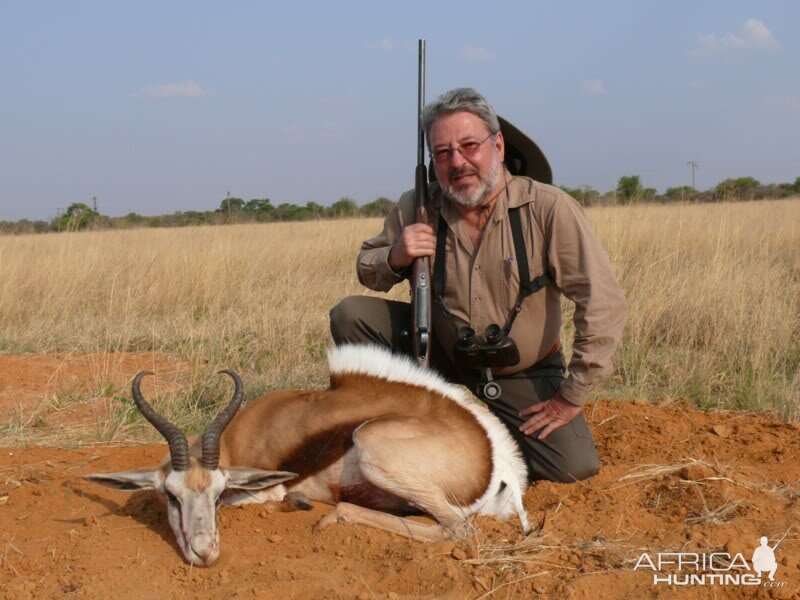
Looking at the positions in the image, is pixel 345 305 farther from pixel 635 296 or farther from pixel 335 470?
pixel 635 296

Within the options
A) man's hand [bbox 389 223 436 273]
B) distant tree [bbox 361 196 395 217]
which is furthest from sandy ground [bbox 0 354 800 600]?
distant tree [bbox 361 196 395 217]

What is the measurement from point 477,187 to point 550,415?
1296 millimetres

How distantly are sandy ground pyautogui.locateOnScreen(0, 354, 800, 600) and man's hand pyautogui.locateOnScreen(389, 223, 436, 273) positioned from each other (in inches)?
56.2

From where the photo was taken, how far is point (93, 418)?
Result: 5.80m

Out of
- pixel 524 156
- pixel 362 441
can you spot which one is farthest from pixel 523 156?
pixel 362 441

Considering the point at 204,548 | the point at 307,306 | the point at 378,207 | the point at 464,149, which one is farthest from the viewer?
the point at 378,207

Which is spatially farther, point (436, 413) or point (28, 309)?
point (28, 309)

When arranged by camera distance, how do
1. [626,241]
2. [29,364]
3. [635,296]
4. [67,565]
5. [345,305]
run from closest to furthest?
1. [67,565]
2. [345,305]
3. [29,364]
4. [635,296]
5. [626,241]

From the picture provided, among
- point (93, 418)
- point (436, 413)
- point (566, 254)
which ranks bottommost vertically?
point (93, 418)

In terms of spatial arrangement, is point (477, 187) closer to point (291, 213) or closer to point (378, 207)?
point (378, 207)

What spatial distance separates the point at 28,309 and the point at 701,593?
8596 millimetres

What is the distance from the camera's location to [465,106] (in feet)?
15.3

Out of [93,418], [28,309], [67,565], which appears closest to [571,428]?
[67,565]
